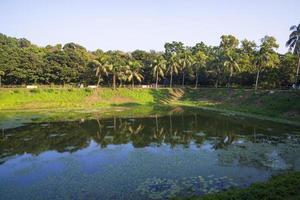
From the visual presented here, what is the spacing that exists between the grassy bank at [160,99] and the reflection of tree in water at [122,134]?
1340cm

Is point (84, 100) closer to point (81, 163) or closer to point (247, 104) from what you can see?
point (247, 104)

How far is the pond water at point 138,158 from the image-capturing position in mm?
19536

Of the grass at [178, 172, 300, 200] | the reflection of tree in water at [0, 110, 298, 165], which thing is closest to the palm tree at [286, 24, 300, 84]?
the reflection of tree in water at [0, 110, 298, 165]

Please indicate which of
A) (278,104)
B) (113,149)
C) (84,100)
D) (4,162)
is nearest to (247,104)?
(278,104)

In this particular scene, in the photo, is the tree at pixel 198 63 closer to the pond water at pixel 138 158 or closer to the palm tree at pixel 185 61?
the palm tree at pixel 185 61

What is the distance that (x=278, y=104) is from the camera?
2291 inches

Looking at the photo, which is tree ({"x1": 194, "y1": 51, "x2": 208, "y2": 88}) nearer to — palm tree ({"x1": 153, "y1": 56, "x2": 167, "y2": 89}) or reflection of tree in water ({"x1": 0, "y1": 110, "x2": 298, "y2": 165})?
palm tree ({"x1": 153, "y1": 56, "x2": 167, "y2": 89})

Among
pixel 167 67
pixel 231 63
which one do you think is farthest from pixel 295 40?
pixel 167 67

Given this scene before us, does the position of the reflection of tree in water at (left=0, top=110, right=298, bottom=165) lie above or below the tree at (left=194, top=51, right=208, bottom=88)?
below

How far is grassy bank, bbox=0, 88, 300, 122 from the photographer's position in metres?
58.2

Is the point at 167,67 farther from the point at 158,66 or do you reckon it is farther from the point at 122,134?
the point at 122,134

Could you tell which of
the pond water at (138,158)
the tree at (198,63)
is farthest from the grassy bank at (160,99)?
the pond water at (138,158)

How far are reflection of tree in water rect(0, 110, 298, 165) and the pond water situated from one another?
101 millimetres

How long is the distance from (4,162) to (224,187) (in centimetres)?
1829
